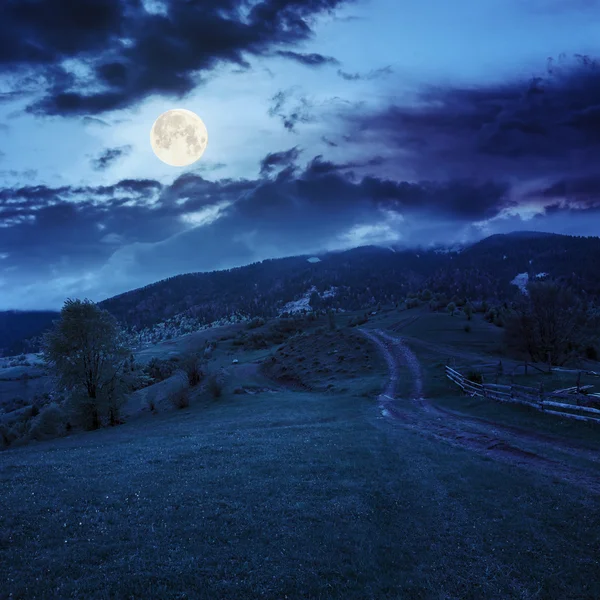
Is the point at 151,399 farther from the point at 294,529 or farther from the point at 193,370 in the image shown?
the point at 294,529

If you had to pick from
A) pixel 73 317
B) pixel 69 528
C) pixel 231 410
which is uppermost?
pixel 73 317

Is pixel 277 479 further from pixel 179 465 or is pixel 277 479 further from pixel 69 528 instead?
pixel 69 528

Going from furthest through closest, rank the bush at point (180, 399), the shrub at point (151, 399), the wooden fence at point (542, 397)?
the shrub at point (151, 399) → the bush at point (180, 399) → the wooden fence at point (542, 397)

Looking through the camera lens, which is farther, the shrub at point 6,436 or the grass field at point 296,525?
the shrub at point 6,436

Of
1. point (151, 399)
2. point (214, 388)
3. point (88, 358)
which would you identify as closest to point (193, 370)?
point (151, 399)

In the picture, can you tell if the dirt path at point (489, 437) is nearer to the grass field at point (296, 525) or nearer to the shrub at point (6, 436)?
the grass field at point (296, 525)

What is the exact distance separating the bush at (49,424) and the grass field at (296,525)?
39.9 meters

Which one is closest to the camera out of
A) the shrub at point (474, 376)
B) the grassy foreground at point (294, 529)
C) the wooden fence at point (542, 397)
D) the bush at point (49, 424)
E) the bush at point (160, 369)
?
the grassy foreground at point (294, 529)

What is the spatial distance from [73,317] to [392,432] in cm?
4389

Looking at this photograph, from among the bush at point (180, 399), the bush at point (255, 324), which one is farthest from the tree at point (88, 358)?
the bush at point (255, 324)

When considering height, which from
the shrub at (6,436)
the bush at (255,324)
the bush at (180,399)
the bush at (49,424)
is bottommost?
the shrub at (6,436)

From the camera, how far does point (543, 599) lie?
1066cm

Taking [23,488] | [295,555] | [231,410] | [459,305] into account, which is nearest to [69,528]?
[23,488]

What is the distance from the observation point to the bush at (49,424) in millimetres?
57812
